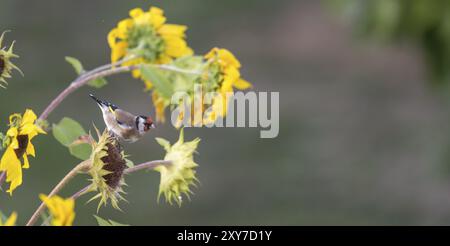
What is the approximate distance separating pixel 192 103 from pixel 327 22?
17.6ft

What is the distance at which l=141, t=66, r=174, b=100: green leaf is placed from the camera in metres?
1.06

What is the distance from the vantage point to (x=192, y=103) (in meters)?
1.08

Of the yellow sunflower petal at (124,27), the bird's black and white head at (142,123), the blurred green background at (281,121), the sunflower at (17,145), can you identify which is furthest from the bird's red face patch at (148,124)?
the blurred green background at (281,121)

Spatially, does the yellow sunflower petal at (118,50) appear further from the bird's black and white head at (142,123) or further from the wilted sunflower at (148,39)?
the bird's black and white head at (142,123)

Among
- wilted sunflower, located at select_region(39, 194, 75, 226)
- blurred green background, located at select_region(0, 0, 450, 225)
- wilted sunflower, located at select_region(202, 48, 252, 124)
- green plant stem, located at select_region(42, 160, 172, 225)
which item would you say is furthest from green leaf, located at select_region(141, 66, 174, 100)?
blurred green background, located at select_region(0, 0, 450, 225)

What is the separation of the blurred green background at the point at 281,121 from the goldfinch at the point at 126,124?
2.59 m

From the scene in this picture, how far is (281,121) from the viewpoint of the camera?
5020 millimetres

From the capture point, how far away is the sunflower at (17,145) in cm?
90

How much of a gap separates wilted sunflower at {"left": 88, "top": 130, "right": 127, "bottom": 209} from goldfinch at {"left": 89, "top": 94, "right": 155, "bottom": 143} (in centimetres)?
3

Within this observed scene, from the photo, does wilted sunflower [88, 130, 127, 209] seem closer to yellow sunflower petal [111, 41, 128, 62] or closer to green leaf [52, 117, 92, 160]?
green leaf [52, 117, 92, 160]

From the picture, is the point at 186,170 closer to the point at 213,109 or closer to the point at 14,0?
the point at 213,109

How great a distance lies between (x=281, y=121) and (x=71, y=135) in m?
4.02

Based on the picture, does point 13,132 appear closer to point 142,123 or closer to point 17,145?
point 17,145
